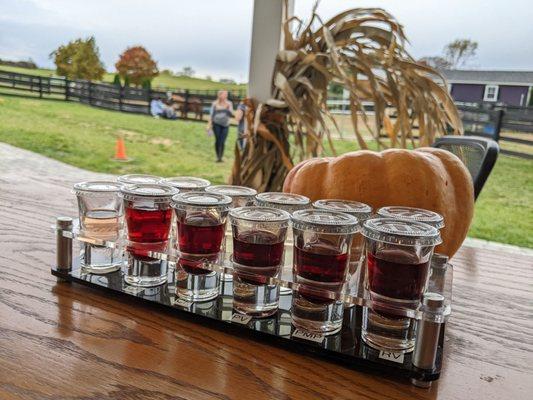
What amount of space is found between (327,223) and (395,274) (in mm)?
91

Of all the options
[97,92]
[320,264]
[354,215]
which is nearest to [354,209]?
[354,215]

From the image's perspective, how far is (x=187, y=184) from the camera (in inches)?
30.7

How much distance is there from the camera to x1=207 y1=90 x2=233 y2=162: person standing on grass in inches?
109

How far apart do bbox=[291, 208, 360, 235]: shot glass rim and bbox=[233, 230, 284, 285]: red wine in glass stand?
4 centimetres

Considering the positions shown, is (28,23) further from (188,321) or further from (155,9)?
(188,321)

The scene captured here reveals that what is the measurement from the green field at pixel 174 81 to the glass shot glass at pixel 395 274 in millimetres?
2096

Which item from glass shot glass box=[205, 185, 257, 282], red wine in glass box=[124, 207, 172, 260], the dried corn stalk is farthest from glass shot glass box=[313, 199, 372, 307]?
the dried corn stalk

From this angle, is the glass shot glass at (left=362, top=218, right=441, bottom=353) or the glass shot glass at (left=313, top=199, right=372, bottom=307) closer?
the glass shot glass at (left=362, top=218, right=441, bottom=353)

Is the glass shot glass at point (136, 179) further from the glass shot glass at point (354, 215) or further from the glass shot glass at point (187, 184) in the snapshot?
the glass shot glass at point (354, 215)

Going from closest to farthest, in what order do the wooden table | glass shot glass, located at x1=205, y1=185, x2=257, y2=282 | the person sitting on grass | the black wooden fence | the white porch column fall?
the wooden table, glass shot glass, located at x1=205, y1=185, x2=257, y2=282, the white porch column, the black wooden fence, the person sitting on grass

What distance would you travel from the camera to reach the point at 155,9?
250cm

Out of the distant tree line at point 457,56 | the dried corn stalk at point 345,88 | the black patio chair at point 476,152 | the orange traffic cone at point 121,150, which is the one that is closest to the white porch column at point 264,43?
the dried corn stalk at point 345,88

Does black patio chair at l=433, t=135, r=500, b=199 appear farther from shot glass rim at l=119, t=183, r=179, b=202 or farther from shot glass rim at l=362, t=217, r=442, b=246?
shot glass rim at l=119, t=183, r=179, b=202

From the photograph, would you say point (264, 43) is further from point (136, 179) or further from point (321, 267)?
point (321, 267)
